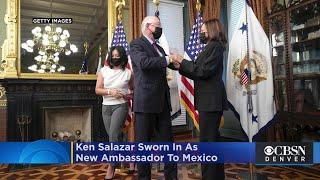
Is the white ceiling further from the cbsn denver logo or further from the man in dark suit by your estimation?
the cbsn denver logo

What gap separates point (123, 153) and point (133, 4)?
2724 millimetres

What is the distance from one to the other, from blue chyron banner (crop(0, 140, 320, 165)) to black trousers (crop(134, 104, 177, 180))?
0.54ft

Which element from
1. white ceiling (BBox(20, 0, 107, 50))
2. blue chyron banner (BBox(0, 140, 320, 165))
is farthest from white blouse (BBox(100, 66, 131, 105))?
white ceiling (BBox(20, 0, 107, 50))

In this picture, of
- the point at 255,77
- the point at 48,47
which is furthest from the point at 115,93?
the point at 48,47

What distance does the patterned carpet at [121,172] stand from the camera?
2457mm

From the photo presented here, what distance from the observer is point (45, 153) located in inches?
69.1

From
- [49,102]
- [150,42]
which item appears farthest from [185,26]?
[150,42]

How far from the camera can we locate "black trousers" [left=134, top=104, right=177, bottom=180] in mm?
1855

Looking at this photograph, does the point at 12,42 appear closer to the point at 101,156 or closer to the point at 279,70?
the point at 101,156

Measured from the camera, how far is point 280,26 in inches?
123

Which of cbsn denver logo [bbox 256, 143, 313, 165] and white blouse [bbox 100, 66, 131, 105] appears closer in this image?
cbsn denver logo [bbox 256, 143, 313, 165]

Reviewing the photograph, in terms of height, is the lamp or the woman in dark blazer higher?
the lamp

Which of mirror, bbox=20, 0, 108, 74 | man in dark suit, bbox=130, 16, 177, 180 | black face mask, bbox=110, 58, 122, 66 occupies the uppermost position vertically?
mirror, bbox=20, 0, 108, 74

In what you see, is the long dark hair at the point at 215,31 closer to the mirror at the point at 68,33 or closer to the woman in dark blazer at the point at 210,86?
the woman in dark blazer at the point at 210,86
